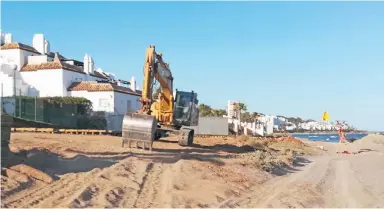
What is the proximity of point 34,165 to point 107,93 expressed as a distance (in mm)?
31432

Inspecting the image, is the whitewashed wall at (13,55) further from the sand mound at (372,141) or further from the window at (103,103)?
the sand mound at (372,141)

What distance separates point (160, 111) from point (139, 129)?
6.34 metres

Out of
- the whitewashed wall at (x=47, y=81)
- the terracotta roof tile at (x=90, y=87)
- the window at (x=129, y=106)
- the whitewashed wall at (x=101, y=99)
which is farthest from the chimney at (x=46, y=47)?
the window at (x=129, y=106)

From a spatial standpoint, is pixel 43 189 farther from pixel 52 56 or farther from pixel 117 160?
pixel 52 56

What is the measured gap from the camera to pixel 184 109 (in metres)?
26.5

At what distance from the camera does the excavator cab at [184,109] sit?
86.4 feet

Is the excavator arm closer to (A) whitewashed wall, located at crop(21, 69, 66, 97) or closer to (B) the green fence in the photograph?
(B) the green fence

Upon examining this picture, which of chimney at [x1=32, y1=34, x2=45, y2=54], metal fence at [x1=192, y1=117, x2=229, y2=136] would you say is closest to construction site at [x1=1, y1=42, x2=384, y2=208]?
metal fence at [x1=192, y1=117, x2=229, y2=136]

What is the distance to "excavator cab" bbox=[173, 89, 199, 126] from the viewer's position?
26.3 m

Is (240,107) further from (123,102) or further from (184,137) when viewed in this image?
(184,137)

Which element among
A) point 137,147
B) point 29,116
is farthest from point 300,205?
point 29,116

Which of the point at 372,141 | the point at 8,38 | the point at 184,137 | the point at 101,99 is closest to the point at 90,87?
the point at 101,99

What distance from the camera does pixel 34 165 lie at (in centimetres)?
1184

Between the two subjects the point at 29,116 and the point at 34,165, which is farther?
the point at 29,116
